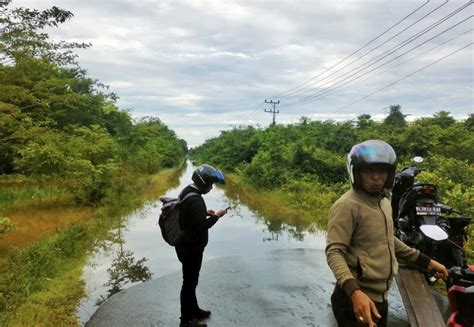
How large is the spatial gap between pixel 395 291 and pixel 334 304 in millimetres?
3971

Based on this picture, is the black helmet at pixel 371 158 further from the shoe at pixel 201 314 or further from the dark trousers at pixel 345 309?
the shoe at pixel 201 314

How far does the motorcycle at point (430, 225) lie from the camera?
16.6ft

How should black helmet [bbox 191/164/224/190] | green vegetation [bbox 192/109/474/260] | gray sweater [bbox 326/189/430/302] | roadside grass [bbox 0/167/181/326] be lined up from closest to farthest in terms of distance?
gray sweater [bbox 326/189/430/302], black helmet [bbox 191/164/224/190], roadside grass [bbox 0/167/181/326], green vegetation [bbox 192/109/474/260]

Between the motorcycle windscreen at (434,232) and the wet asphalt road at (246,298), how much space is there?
1072mm

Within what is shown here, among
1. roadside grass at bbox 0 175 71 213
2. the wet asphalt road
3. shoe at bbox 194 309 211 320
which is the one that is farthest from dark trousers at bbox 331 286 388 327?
roadside grass at bbox 0 175 71 213

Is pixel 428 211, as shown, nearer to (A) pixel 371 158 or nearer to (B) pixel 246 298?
(B) pixel 246 298

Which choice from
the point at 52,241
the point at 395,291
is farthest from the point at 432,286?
the point at 52,241

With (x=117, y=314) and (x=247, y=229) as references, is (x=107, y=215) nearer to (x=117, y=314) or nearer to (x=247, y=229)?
(x=247, y=229)

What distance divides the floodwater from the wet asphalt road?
51 centimetres

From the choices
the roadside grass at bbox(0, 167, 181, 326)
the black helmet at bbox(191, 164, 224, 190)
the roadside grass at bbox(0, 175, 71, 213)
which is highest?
the black helmet at bbox(191, 164, 224, 190)

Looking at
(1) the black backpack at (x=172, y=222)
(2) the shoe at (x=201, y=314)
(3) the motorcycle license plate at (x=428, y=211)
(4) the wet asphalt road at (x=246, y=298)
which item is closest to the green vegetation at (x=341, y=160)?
(3) the motorcycle license plate at (x=428, y=211)

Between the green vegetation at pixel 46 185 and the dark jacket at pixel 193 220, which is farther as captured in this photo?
the green vegetation at pixel 46 185

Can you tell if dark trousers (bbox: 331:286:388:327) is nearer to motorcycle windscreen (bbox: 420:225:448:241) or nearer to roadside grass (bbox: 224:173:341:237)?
motorcycle windscreen (bbox: 420:225:448:241)

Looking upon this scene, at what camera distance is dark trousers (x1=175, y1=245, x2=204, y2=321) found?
471 cm
